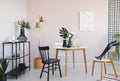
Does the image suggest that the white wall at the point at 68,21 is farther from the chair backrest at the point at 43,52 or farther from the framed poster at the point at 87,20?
the chair backrest at the point at 43,52

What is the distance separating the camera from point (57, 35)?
710cm

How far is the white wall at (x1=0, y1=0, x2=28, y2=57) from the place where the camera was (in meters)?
5.02

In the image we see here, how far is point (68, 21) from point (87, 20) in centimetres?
64

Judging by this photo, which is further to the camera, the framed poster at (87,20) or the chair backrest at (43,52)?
the framed poster at (87,20)

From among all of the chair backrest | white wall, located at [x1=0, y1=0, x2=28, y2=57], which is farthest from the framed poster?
the chair backrest

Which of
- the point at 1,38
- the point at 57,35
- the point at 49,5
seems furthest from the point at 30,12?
the point at 1,38

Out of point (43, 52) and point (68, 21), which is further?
point (68, 21)

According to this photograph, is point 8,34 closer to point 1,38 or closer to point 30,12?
point 1,38

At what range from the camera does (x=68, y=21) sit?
7086 mm

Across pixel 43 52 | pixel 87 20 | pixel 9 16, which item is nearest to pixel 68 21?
pixel 87 20

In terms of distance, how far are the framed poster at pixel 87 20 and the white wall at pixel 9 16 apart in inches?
78.8

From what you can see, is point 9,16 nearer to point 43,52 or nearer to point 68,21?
point 43,52

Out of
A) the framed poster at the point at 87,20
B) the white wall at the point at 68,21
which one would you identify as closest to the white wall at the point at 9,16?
the white wall at the point at 68,21

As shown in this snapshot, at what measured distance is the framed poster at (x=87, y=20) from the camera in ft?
23.0
